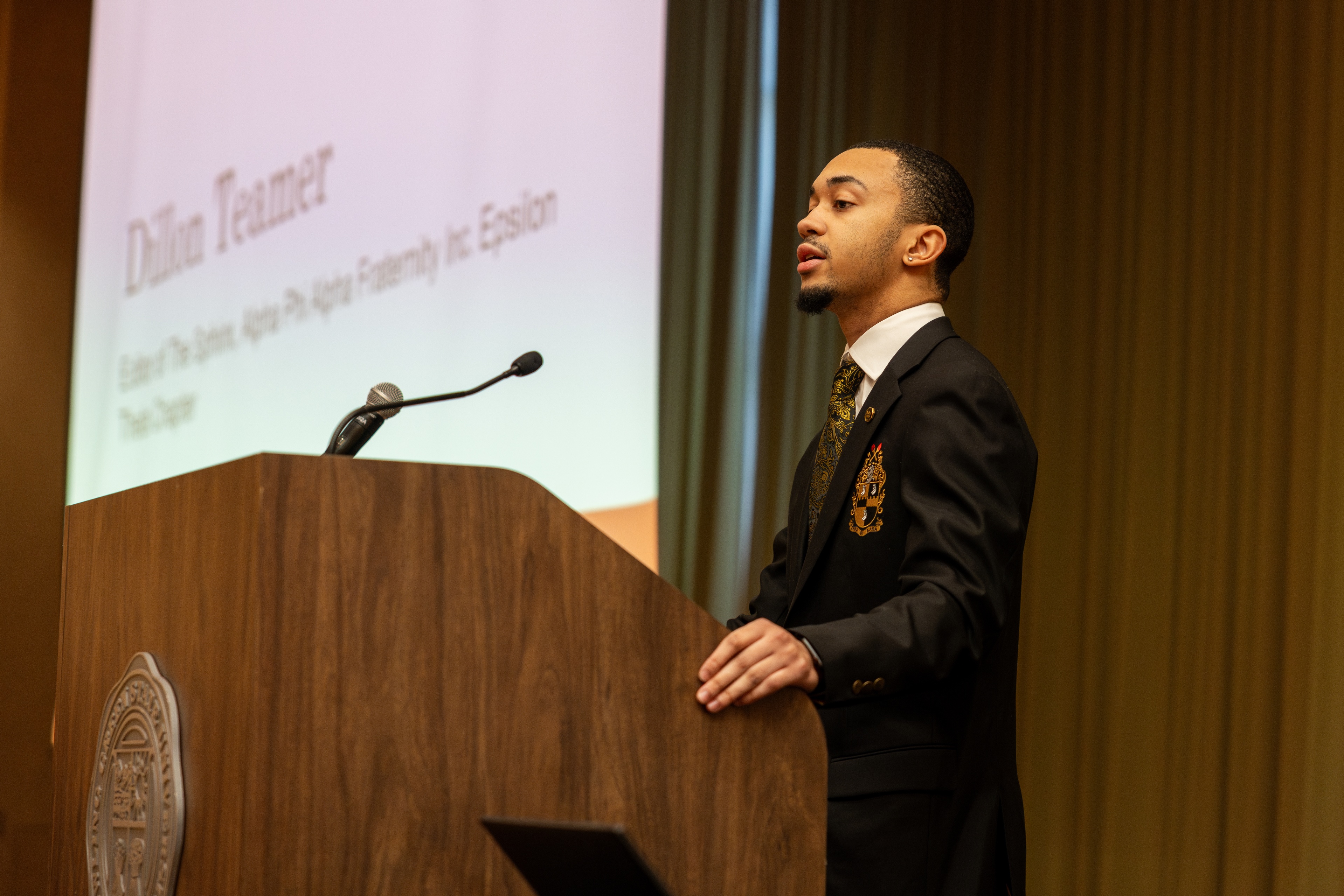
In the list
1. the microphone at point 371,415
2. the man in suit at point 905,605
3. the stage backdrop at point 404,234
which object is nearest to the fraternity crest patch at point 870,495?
the man in suit at point 905,605

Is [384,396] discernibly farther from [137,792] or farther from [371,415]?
[137,792]

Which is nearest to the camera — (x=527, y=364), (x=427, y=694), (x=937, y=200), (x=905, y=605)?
(x=427, y=694)

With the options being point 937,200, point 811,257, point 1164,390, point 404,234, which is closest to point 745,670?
point 811,257

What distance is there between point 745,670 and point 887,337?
647 mm

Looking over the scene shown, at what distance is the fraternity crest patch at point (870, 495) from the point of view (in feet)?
5.32

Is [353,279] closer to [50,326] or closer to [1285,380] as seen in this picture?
[50,326]

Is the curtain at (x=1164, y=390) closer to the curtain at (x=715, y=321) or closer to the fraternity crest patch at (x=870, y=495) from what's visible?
the curtain at (x=715, y=321)

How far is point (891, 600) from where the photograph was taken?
4.66 feet

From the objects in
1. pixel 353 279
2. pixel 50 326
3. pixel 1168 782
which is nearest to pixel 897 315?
pixel 1168 782

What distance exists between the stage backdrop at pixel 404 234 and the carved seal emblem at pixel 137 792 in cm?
234

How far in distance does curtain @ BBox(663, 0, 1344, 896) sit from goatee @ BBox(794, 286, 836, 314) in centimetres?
144

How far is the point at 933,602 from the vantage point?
4.64 ft

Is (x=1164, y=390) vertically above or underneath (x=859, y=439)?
above

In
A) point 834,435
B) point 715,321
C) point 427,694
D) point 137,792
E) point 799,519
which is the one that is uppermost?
point 715,321
